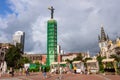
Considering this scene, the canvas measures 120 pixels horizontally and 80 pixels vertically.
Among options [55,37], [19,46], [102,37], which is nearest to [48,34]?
[55,37]

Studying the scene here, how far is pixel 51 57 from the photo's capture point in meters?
95.2

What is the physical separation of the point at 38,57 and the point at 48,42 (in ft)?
192

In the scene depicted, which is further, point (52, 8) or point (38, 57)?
point (38, 57)

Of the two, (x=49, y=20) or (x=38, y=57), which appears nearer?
(x=49, y=20)

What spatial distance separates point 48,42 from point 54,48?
3962mm

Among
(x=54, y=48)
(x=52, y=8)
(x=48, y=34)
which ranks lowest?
(x=54, y=48)

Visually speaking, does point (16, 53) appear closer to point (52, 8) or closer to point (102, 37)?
point (52, 8)

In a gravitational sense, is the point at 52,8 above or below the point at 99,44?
above

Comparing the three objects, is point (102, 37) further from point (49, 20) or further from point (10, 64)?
point (10, 64)

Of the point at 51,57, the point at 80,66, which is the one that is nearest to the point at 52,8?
the point at 51,57

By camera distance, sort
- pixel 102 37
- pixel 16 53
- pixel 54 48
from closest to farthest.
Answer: pixel 16 53 → pixel 54 48 → pixel 102 37

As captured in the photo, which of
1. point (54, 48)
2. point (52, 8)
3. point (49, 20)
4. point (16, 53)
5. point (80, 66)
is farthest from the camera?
point (52, 8)

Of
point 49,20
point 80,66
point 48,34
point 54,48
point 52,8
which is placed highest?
point 52,8

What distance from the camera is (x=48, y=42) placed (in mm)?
94500
